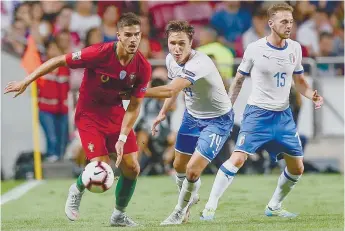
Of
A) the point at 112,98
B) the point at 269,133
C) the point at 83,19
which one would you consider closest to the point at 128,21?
the point at 112,98

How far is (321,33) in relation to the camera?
66.5ft

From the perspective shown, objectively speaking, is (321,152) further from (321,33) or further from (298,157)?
(298,157)

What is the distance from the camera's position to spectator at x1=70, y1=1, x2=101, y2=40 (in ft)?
63.9

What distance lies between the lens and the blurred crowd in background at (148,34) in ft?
60.1

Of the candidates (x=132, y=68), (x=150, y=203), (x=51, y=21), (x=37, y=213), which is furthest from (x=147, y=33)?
(x=132, y=68)

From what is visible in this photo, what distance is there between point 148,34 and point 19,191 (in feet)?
17.4

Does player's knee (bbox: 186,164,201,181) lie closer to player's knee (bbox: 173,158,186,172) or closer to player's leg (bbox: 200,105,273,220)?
player's leg (bbox: 200,105,273,220)

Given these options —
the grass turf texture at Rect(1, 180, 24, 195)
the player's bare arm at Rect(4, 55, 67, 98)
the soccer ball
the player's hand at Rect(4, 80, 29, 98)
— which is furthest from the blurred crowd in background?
the player's hand at Rect(4, 80, 29, 98)

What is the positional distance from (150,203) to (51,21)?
23.5 feet

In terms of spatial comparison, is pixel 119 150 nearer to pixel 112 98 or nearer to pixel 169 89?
pixel 112 98

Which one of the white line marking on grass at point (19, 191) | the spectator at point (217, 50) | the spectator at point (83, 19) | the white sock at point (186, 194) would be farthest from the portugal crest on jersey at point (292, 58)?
the spectator at point (83, 19)

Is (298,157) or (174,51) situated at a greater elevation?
(174,51)

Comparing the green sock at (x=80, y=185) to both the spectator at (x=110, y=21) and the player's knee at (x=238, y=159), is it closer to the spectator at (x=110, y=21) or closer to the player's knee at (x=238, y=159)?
the player's knee at (x=238, y=159)

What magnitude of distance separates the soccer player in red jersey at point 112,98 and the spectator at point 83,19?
29.8 ft
